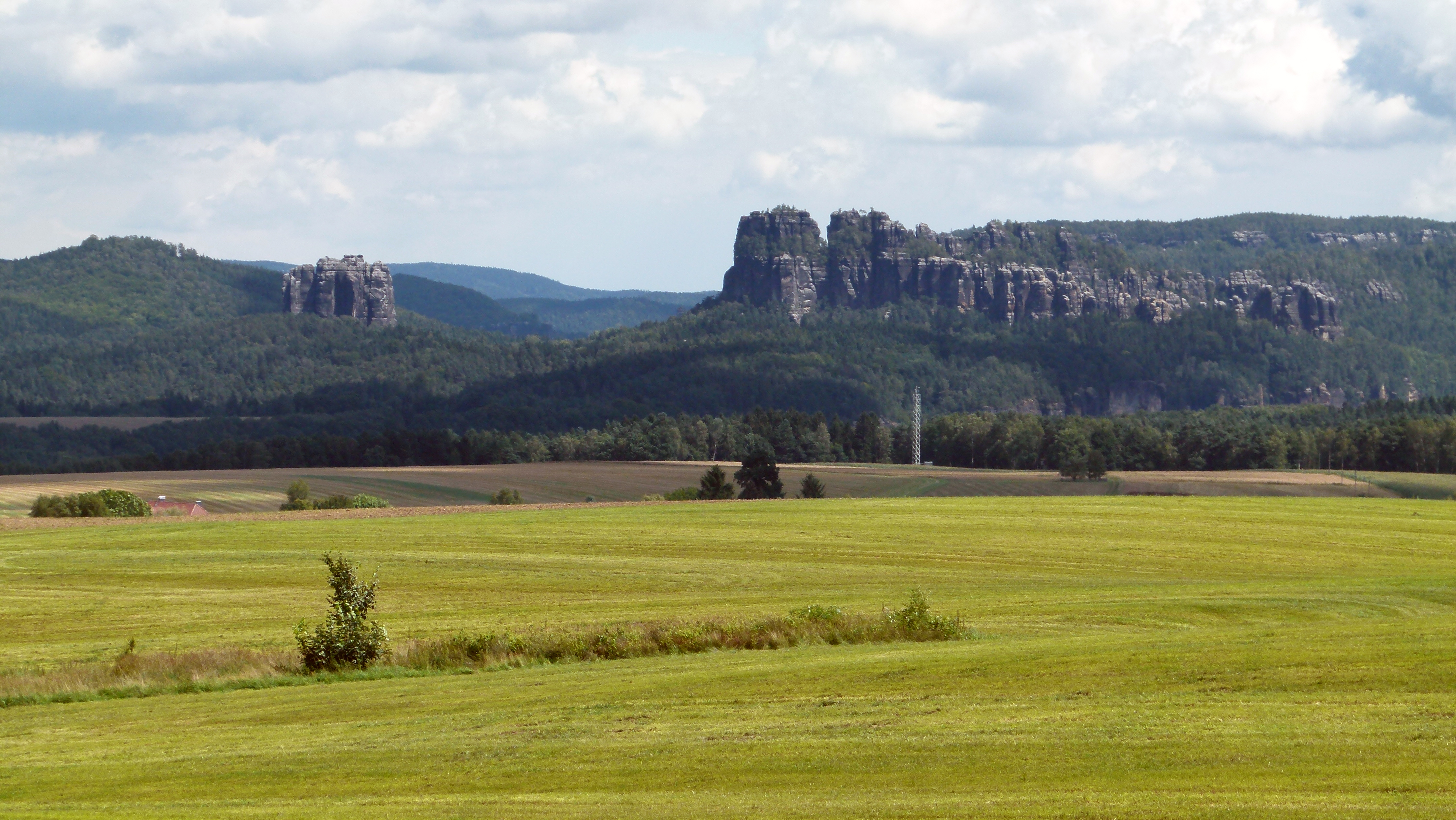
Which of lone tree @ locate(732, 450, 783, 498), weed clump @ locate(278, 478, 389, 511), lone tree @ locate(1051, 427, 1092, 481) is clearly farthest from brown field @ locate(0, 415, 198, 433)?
lone tree @ locate(1051, 427, 1092, 481)

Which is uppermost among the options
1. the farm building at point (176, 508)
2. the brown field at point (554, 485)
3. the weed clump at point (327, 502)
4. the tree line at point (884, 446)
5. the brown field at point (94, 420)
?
the brown field at point (94, 420)

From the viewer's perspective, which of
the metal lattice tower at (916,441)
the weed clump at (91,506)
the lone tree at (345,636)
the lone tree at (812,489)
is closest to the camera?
the lone tree at (345,636)

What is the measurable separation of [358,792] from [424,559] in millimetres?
31043

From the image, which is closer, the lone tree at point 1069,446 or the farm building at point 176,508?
the farm building at point 176,508

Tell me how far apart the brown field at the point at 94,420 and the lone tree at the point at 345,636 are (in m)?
153

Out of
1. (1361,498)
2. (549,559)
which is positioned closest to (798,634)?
(549,559)

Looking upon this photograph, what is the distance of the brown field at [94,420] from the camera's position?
169 m

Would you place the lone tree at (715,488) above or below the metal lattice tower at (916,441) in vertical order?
below

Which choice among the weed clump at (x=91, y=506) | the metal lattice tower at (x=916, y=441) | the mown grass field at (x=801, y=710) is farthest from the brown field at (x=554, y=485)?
the mown grass field at (x=801, y=710)

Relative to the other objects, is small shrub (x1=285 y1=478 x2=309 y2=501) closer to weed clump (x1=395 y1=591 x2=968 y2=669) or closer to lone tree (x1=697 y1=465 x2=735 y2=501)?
lone tree (x1=697 y1=465 x2=735 y2=501)

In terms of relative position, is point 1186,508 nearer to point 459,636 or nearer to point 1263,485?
point 1263,485

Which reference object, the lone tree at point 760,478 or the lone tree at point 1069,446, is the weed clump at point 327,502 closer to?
the lone tree at point 760,478

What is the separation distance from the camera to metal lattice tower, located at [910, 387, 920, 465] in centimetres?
13125

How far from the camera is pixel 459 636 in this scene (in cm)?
2762
